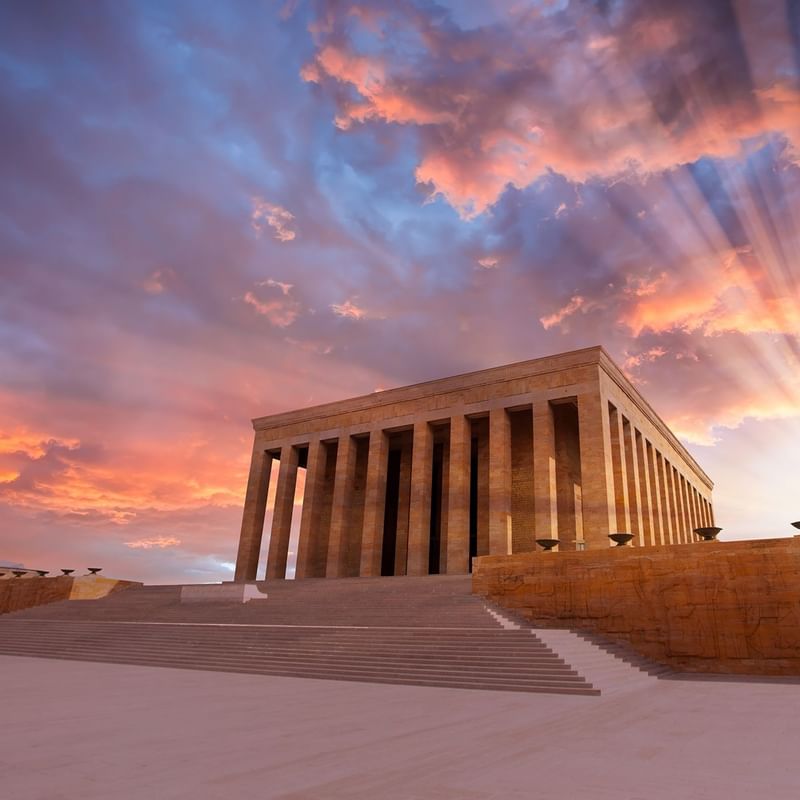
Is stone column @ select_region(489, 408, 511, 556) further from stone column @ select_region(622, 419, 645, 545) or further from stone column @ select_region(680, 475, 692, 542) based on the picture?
stone column @ select_region(680, 475, 692, 542)

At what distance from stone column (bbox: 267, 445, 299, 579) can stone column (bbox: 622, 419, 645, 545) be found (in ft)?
55.4

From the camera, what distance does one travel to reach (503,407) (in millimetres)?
26344

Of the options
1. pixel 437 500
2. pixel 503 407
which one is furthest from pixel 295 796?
pixel 437 500

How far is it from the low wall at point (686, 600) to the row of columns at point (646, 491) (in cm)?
868

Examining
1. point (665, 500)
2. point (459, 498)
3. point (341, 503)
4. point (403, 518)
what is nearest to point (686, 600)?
point (459, 498)

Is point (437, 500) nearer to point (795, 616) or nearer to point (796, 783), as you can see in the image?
point (795, 616)

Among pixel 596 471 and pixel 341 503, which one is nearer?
pixel 596 471

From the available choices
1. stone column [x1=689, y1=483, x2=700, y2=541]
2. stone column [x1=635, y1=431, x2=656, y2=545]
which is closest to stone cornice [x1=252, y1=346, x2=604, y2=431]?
stone column [x1=635, y1=431, x2=656, y2=545]

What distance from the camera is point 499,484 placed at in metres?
25.2

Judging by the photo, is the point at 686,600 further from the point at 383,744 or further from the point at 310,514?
the point at 310,514

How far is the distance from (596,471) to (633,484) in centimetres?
398

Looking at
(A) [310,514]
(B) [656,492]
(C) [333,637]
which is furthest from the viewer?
(A) [310,514]

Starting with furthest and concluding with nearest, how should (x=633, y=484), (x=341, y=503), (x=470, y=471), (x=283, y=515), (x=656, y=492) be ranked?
(x=283, y=515)
(x=656, y=492)
(x=341, y=503)
(x=470, y=471)
(x=633, y=484)

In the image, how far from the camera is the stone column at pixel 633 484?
989 inches
